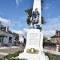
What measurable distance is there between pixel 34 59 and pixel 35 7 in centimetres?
470

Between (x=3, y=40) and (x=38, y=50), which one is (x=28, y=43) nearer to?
(x=38, y=50)

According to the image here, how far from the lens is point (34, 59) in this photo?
570 inches

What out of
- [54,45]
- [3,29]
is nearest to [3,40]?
[3,29]

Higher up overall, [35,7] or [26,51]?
[35,7]

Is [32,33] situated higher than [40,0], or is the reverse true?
[40,0]

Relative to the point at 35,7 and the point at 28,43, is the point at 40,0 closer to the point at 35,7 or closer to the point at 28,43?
the point at 35,7

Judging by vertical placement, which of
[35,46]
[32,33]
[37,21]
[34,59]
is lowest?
[34,59]

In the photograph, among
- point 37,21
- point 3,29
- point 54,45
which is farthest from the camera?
point 3,29

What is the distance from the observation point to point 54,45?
121 ft

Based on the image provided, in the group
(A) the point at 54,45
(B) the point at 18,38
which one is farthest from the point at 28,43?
(B) the point at 18,38

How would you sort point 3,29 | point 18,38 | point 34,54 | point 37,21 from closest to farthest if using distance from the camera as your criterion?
1. point 34,54
2. point 37,21
3. point 3,29
4. point 18,38

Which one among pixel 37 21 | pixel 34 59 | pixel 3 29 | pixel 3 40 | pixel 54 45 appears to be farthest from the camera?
pixel 3 29

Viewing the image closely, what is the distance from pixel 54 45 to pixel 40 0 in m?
21.0

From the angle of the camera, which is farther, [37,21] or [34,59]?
[37,21]
